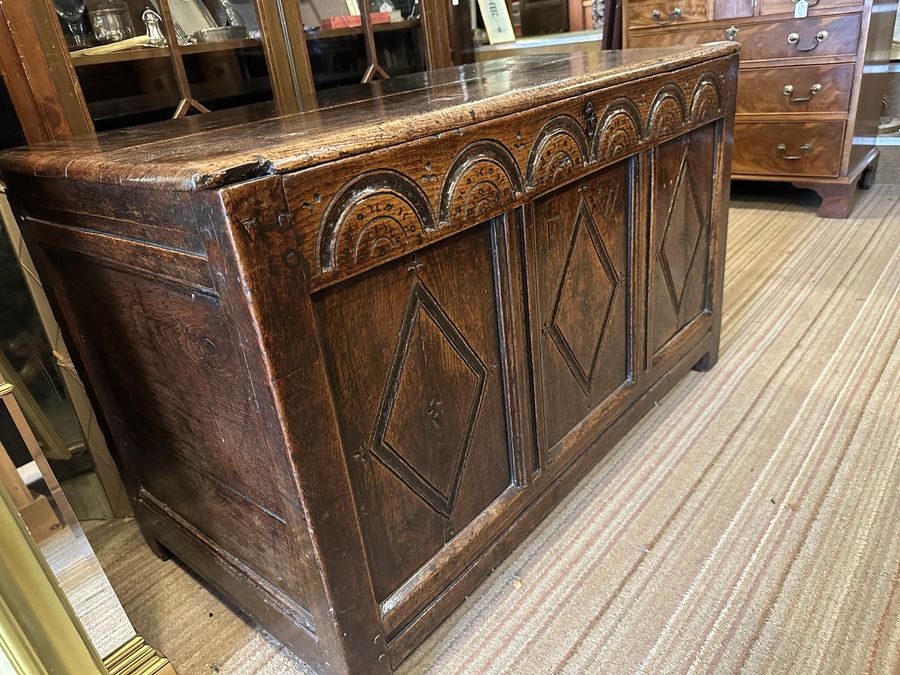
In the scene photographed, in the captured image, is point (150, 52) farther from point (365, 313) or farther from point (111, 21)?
point (365, 313)

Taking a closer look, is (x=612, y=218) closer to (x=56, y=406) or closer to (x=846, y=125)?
(x=56, y=406)

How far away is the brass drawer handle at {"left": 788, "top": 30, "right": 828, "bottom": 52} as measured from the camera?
7.68 ft

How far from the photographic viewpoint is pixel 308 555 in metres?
0.78

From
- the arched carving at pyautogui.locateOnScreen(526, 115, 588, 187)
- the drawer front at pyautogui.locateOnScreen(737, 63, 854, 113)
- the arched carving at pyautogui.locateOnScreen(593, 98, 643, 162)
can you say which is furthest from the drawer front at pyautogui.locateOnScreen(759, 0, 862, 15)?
the arched carving at pyautogui.locateOnScreen(526, 115, 588, 187)

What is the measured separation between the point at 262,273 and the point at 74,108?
847mm

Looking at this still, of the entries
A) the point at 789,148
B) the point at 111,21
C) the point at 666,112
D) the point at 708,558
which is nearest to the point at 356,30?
the point at 111,21

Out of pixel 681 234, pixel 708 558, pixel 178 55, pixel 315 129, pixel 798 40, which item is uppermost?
pixel 178 55

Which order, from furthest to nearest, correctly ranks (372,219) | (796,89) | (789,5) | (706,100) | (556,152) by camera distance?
(796,89), (789,5), (706,100), (556,152), (372,219)

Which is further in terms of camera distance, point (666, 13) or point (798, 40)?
point (666, 13)

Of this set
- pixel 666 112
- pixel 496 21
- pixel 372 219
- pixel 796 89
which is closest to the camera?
pixel 372 219

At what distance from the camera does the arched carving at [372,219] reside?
0.70m

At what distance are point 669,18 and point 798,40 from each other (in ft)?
1.68

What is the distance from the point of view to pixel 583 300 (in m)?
1.18

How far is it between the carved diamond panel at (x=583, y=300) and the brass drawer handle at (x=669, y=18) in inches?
75.4
